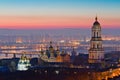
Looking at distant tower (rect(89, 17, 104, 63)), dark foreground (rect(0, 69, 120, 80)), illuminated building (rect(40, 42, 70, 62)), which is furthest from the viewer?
illuminated building (rect(40, 42, 70, 62))

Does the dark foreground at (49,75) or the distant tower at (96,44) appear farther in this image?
the distant tower at (96,44)

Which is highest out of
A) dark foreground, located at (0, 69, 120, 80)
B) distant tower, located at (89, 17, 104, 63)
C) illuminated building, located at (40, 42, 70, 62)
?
distant tower, located at (89, 17, 104, 63)

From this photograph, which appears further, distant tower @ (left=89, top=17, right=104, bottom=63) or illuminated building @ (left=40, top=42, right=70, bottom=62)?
illuminated building @ (left=40, top=42, right=70, bottom=62)

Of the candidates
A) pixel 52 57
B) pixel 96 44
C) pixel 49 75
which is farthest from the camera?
pixel 52 57

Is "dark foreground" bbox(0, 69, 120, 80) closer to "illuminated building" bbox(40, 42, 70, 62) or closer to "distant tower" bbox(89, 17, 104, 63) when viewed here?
"distant tower" bbox(89, 17, 104, 63)

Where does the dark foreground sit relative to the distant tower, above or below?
below

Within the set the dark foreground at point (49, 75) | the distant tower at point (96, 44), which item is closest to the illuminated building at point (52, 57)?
the distant tower at point (96, 44)

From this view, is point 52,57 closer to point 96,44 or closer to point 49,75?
point 96,44

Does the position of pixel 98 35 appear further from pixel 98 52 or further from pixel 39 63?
pixel 39 63

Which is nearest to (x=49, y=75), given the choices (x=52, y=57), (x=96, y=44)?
(x=96, y=44)

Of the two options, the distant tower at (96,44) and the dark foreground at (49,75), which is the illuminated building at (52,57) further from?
the dark foreground at (49,75)

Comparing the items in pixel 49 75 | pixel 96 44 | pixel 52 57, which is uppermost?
pixel 96 44

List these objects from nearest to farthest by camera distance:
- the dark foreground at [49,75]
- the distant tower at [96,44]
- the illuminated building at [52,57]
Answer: the dark foreground at [49,75] < the distant tower at [96,44] < the illuminated building at [52,57]

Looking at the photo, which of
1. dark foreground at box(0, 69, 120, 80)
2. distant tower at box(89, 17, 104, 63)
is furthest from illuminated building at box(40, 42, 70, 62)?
dark foreground at box(0, 69, 120, 80)
